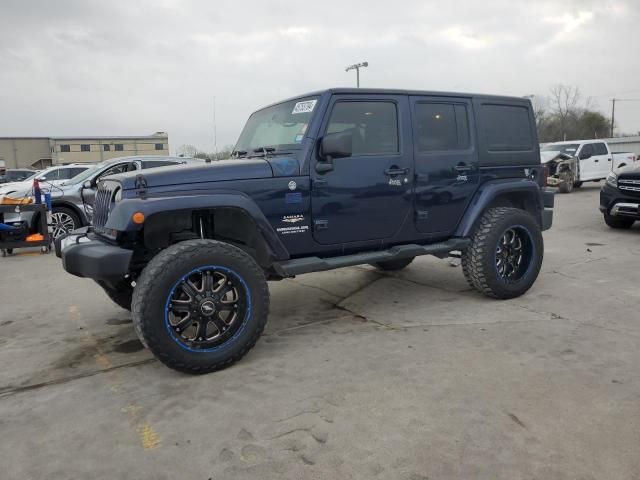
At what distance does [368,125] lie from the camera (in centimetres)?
436

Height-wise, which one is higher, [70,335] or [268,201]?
[268,201]

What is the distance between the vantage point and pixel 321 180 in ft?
13.2

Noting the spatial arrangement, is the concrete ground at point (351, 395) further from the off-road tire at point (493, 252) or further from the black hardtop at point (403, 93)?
the black hardtop at point (403, 93)

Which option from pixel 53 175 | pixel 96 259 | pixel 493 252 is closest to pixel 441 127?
pixel 493 252

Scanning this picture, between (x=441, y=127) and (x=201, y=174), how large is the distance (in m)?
2.41

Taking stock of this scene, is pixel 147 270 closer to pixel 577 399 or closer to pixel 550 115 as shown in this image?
pixel 577 399

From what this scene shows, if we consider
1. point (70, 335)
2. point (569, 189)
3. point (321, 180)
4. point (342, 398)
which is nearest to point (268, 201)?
point (321, 180)

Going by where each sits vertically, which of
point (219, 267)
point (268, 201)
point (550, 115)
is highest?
point (550, 115)

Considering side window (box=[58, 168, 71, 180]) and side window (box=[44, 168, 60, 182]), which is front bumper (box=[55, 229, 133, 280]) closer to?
side window (box=[58, 168, 71, 180])

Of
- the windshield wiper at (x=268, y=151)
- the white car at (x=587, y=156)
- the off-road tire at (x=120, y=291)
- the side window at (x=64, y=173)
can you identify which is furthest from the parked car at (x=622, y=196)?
the side window at (x=64, y=173)

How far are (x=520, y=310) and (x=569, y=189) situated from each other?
46.8 feet

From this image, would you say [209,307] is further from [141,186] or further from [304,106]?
[304,106]

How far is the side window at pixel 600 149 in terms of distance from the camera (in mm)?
17703

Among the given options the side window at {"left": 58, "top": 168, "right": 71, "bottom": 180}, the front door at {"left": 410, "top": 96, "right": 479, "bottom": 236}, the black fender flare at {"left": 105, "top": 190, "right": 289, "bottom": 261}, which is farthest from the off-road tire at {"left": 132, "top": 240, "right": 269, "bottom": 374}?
the side window at {"left": 58, "top": 168, "right": 71, "bottom": 180}
